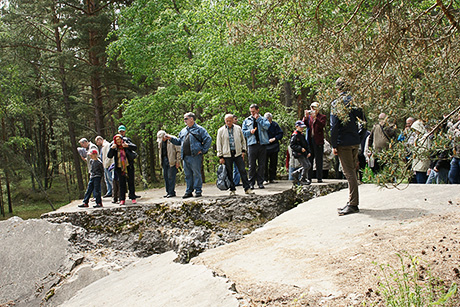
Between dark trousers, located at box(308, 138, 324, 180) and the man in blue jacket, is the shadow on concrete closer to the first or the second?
the man in blue jacket

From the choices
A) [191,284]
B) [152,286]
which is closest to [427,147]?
[191,284]

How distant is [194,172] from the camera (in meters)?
9.31

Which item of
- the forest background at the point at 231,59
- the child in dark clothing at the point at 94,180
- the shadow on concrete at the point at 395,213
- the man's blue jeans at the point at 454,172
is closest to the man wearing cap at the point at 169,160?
the child in dark clothing at the point at 94,180

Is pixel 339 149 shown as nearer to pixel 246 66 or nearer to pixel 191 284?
pixel 191 284

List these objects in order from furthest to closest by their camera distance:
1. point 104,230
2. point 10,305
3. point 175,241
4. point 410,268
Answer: point 104,230 → point 175,241 → point 10,305 → point 410,268

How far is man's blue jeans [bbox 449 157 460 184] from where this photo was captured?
25.1 feet

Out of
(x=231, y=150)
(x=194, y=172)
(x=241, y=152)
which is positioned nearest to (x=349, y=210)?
(x=241, y=152)

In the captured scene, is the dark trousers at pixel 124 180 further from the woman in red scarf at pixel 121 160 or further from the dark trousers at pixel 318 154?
the dark trousers at pixel 318 154

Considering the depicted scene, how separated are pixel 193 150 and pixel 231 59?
596cm

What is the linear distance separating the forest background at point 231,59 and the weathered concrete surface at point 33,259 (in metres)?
5.46

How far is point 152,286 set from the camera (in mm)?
4816

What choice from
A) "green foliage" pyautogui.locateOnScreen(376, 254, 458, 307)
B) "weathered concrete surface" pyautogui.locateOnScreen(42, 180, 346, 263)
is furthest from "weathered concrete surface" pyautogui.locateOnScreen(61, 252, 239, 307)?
"green foliage" pyautogui.locateOnScreen(376, 254, 458, 307)

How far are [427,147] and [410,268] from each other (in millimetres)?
1262

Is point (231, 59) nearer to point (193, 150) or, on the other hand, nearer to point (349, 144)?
point (193, 150)
